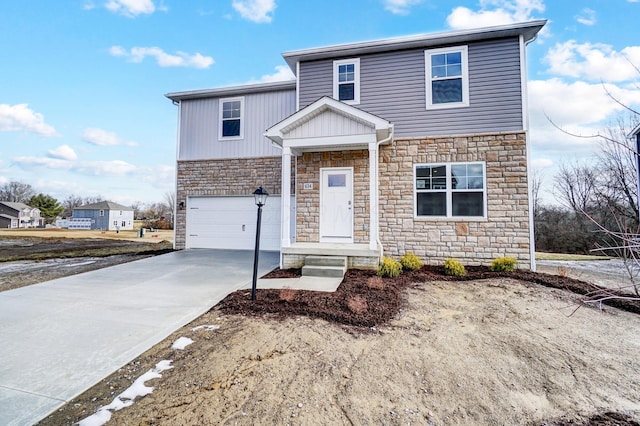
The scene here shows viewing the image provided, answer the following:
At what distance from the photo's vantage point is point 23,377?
2.64 metres

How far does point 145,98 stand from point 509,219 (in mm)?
13275

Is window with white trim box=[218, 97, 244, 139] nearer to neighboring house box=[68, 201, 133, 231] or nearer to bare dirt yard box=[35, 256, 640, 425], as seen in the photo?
bare dirt yard box=[35, 256, 640, 425]

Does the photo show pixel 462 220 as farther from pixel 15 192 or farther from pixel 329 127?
pixel 15 192

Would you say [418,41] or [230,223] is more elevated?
[418,41]

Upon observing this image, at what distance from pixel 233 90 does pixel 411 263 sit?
799cm

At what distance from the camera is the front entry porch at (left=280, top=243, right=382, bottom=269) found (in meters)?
6.72

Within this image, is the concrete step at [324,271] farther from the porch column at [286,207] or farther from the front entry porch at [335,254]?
the porch column at [286,207]

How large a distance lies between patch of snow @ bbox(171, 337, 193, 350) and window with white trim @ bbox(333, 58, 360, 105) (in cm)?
690

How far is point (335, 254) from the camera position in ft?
22.3

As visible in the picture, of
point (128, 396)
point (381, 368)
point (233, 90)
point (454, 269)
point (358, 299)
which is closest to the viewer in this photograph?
point (128, 396)

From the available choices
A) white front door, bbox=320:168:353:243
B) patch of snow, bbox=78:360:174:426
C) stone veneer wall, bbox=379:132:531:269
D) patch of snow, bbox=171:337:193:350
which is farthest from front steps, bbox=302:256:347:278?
patch of snow, bbox=78:360:174:426

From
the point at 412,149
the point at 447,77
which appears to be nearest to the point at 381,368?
the point at 412,149

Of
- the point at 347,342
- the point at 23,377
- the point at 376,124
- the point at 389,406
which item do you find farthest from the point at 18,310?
the point at 376,124

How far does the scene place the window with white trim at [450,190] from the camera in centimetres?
732
